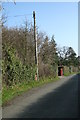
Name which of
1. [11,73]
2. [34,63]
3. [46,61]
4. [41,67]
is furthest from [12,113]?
[46,61]

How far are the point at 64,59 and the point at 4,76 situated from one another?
84.0 meters

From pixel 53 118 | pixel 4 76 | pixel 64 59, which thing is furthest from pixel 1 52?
pixel 64 59

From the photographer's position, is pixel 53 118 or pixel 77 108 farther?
pixel 77 108

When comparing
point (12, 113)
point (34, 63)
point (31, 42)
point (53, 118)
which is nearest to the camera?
point (53, 118)

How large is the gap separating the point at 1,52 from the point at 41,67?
15.8m

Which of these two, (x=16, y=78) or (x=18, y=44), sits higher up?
(x=18, y=44)

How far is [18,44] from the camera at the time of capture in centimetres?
3344

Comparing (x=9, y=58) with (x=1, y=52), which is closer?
(x=1, y=52)

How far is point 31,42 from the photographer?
37.1 meters

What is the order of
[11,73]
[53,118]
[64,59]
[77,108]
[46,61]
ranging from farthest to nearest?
[64,59] → [46,61] → [11,73] → [77,108] → [53,118]

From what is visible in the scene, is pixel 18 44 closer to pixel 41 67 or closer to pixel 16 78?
pixel 41 67

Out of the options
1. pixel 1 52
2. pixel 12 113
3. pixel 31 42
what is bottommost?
pixel 12 113

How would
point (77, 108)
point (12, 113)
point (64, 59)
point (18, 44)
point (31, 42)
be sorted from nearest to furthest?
1. point (12, 113)
2. point (77, 108)
3. point (18, 44)
4. point (31, 42)
5. point (64, 59)

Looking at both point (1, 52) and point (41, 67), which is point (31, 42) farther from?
point (1, 52)
